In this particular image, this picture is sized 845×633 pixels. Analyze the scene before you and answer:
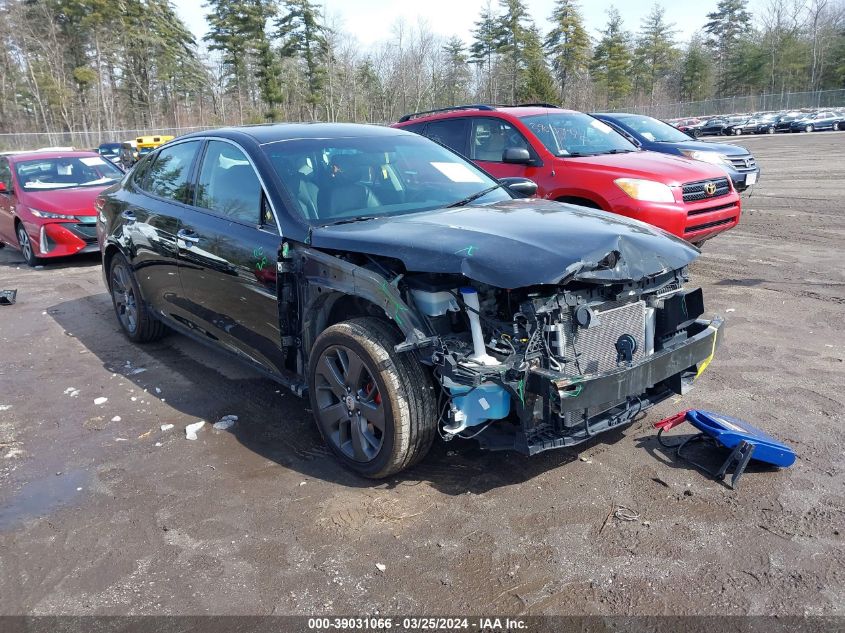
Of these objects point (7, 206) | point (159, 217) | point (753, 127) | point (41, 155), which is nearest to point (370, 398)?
point (159, 217)

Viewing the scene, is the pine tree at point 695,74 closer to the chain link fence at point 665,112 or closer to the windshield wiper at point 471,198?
the chain link fence at point 665,112

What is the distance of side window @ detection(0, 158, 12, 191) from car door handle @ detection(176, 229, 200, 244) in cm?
728

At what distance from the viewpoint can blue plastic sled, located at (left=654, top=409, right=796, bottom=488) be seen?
10.9 feet

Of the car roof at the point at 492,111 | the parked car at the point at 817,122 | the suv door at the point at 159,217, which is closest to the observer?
the suv door at the point at 159,217

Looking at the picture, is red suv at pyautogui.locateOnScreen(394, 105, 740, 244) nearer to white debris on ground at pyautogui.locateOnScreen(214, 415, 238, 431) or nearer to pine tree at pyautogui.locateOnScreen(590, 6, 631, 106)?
white debris on ground at pyautogui.locateOnScreen(214, 415, 238, 431)

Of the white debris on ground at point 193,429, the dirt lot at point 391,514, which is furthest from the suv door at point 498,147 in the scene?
the white debris on ground at point 193,429

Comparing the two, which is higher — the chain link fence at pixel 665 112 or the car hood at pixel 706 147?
the chain link fence at pixel 665 112

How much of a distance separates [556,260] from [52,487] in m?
3.03

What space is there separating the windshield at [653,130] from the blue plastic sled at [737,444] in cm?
916

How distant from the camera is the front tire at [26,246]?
9.82 m

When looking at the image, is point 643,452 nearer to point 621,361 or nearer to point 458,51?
point 621,361

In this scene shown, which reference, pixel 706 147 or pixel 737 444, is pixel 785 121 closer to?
pixel 706 147

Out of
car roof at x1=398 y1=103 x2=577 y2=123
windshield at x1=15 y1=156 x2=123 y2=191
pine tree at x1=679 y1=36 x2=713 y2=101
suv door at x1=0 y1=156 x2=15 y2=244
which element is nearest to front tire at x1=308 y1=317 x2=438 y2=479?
car roof at x1=398 y1=103 x2=577 y2=123

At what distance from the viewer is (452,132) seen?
27.1 feet
